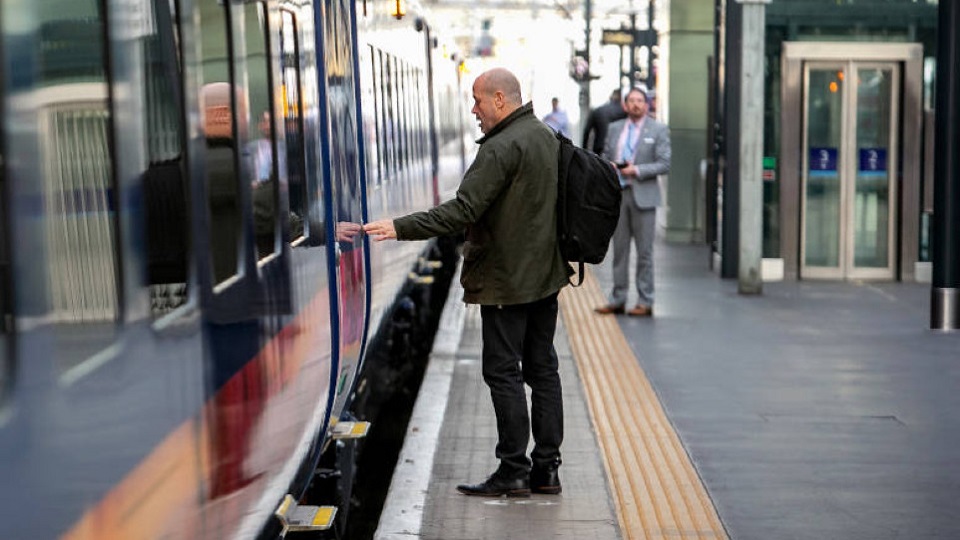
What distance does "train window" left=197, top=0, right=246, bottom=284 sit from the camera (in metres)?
4.10

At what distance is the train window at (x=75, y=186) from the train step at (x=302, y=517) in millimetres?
2315

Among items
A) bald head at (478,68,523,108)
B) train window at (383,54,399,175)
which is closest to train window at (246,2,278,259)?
bald head at (478,68,523,108)

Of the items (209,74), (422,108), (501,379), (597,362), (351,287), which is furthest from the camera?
(422,108)

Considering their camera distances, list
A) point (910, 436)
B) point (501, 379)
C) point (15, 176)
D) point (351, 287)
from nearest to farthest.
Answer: point (15, 176), point (501, 379), point (351, 287), point (910, 436)

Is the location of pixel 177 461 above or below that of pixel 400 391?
above

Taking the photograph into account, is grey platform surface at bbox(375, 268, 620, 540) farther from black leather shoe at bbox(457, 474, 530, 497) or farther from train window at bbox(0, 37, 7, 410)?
train window at bbox(0, 37, 7, 410)

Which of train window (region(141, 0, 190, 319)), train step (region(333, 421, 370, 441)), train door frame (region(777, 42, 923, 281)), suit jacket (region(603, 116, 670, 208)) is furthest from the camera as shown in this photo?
train door frame (region(777, 42, 923, 281))

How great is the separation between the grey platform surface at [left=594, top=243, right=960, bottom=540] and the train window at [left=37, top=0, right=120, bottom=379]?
149 inches

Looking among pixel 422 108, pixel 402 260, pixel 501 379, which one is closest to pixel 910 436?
pixel 501 379

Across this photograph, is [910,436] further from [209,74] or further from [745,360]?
[209,74]

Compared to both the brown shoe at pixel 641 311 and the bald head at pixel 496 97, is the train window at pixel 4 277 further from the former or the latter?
the brown shoe at pixel 641 311

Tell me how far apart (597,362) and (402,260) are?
1472 mm

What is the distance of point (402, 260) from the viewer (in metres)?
11.4

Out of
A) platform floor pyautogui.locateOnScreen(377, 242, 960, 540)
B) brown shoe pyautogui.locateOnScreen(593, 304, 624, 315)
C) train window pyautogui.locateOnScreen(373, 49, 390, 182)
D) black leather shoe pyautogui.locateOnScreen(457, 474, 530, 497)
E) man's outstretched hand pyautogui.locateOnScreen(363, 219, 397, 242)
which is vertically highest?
train window pyautogui.locateOnScreen(373, 49, 390, 182)
